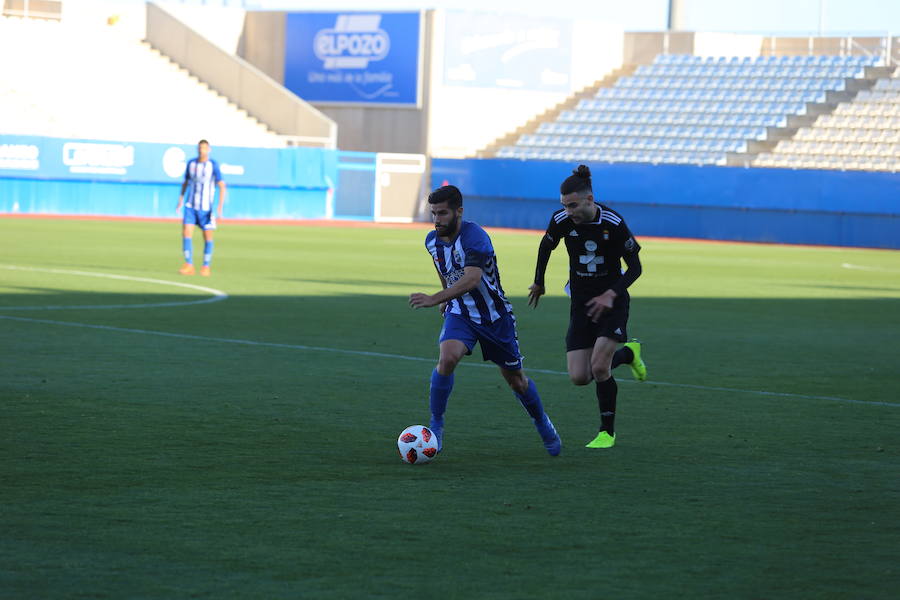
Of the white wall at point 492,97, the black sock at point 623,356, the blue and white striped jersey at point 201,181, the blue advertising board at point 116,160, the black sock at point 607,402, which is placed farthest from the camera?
the white wall at point 492,97

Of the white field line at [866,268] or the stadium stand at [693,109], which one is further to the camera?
the stadium stand at [693,109]

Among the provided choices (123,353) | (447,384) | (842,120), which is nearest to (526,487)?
(447,384)

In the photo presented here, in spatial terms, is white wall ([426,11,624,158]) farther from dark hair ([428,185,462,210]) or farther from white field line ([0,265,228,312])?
dark hair ([428,185,462,210])

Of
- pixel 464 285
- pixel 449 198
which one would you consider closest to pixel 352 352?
pixel 464 285

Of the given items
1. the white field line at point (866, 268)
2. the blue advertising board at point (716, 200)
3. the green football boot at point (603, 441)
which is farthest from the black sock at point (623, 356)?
the blue advertising board at point (716, 200)

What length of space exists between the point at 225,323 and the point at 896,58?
45.4m

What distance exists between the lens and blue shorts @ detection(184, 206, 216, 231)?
74.2 feet

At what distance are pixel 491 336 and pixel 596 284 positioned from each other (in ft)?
3.01

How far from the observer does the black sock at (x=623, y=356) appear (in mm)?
9617

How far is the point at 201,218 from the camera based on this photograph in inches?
892

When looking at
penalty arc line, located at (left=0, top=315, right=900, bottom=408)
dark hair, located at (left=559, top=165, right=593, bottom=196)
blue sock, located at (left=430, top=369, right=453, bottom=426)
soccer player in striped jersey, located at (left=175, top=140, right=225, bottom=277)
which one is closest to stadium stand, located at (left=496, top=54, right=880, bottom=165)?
soccer player in striped jersey, located at (left=175, top=140, right=225, bottom=277)

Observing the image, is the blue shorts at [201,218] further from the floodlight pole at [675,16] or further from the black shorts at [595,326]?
the floodlight pole at [675,16]

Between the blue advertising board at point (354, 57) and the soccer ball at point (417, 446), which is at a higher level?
the blue advertising board at point (354, 57)

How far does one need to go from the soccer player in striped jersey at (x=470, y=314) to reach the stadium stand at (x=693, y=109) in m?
44.0
